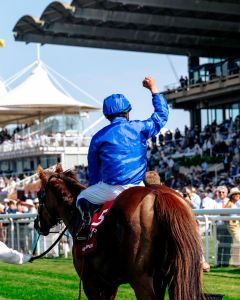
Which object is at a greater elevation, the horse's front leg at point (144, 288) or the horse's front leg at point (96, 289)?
the horse's front leg at point (144, 288)

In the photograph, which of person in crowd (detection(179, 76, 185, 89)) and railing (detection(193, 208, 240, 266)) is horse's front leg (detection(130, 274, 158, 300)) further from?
person in crowd (detection(179, 76, 185, 89))

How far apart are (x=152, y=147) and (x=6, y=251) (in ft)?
128

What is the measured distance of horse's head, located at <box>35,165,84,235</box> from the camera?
6941mm

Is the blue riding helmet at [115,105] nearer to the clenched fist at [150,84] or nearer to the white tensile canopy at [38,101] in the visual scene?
the clenched fist at [150,84]

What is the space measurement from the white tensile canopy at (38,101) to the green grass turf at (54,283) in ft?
129

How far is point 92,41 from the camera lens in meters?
47.6

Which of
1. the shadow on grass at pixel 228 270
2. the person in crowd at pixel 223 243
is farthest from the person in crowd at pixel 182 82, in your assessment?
the shadow on grass at pixel 228 270

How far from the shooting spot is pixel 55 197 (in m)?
7.06

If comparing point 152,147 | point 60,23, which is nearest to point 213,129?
point 152,147

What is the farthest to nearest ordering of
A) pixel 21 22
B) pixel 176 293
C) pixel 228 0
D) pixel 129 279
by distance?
pixel 21 22, pixel 228 0, pixel 129 279, pixel 176 293

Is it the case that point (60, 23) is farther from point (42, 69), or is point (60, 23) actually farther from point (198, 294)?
point (198, 294)

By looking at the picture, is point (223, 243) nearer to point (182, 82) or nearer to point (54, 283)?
point (54, 283)

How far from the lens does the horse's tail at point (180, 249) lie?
539 centimetres

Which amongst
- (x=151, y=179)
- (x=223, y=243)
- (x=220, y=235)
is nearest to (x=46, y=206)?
(x=151, y=179)
